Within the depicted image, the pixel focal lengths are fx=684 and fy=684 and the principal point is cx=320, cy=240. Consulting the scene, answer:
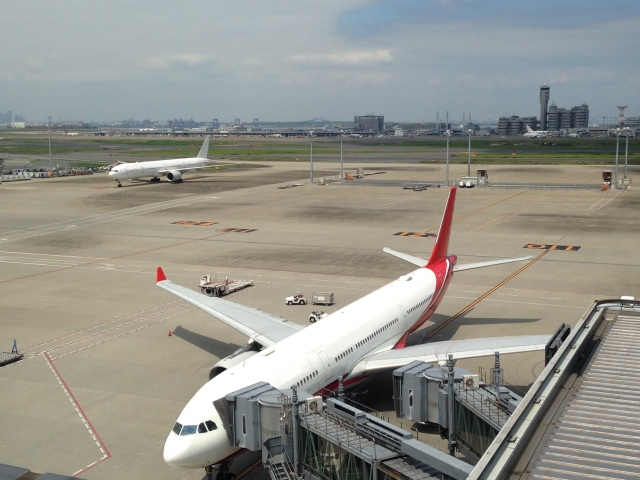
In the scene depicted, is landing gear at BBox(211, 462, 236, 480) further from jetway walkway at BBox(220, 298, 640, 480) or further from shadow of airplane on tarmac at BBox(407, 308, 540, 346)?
shadow of airplane on tarmac at BBox(407, 308, 540, 346)

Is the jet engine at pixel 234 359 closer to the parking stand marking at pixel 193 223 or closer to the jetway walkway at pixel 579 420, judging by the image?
the jetway walkway at pixel 579 420

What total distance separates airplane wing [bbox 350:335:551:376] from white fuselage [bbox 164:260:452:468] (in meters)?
0.62

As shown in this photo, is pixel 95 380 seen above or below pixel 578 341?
below

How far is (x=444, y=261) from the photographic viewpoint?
40812 mm

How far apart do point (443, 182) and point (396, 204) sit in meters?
32.9

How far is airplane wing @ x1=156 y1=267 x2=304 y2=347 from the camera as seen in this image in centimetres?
3189

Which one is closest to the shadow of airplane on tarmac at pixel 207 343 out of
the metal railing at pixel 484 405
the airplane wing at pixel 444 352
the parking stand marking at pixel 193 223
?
the airplane wing at pixel 444 352

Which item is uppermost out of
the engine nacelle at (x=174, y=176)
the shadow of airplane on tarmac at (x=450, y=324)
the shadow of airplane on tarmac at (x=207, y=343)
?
the engine nacelle at (x=174, y=176)

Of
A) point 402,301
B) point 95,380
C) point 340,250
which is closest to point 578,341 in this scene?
point 402,301

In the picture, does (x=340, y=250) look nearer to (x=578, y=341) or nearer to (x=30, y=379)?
(x=30, y=379)

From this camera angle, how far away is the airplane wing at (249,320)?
31.9 m

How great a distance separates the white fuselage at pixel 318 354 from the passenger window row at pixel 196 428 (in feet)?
0.33

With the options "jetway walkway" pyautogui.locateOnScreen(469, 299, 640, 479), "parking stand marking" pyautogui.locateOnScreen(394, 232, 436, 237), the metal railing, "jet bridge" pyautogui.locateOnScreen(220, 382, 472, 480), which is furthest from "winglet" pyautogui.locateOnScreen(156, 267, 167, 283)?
"parking stand marking" pyautogui.locateOnScreen(394, 232, 436, 237)

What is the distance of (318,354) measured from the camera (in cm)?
2653
